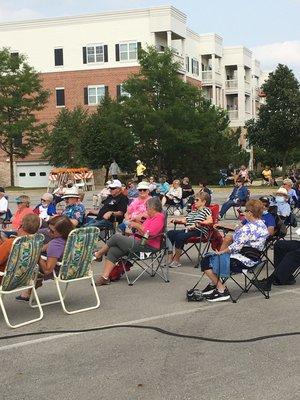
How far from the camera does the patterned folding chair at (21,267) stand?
716 cm

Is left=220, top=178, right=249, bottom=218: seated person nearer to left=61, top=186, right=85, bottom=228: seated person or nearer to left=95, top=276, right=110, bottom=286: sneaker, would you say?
left=61, top=186, right=85, bottom=228: seated person

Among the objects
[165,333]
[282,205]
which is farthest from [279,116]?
[165,333]

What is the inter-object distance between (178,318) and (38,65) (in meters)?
58.0

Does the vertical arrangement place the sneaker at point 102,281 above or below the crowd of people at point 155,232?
below

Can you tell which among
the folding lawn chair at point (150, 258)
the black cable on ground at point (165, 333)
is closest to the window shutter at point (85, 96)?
the folding lawn chair at point (150, 258)

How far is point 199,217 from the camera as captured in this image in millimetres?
11195

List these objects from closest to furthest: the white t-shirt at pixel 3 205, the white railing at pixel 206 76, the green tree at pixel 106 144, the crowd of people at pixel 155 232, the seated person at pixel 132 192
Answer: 1. the crowd of people at pixel 155 232
2. the white t-shirt at pixel 3 205
3. the seated person at pixel 132 192
4. the green tree at pixel 106 144
5. the white railing at pixel 206 76

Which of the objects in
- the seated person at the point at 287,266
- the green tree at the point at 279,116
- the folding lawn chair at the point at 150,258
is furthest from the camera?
the green tree at the point at 279,116

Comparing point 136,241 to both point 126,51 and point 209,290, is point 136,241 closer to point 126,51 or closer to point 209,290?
point 209,290

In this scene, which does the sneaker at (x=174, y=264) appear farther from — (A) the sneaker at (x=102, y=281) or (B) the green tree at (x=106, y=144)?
(B) the green tree at (x=106, y=144)

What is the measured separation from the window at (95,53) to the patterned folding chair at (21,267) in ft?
181

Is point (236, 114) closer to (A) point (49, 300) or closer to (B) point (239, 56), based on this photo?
(B) point (239, 56)

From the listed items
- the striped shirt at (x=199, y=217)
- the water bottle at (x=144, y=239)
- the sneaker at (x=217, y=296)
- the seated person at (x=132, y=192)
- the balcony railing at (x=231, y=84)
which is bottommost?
the sneaker at (x=217, y=296)

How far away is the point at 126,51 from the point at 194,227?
51.1 metres
